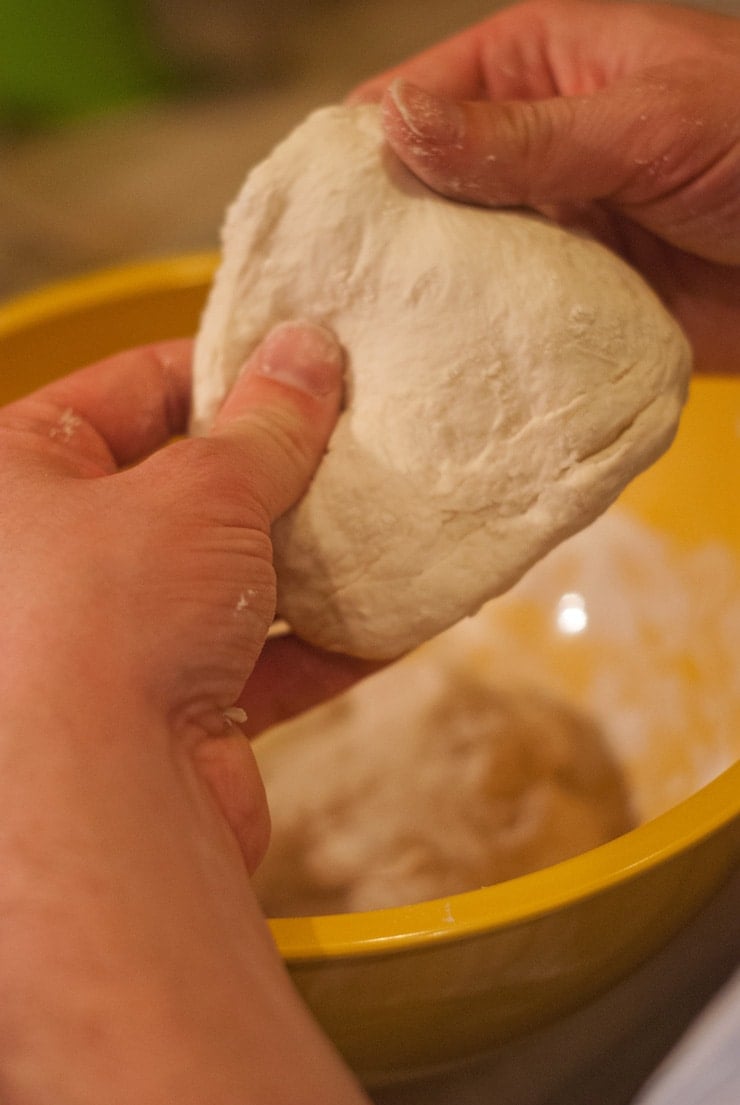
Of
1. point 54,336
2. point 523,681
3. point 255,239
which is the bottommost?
point 523,681

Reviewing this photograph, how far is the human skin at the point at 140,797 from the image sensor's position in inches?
12.0

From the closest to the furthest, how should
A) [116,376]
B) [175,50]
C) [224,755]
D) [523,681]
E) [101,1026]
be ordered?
[101,1026] → [224,755] → [116,376] → [523,681] → [175,50]

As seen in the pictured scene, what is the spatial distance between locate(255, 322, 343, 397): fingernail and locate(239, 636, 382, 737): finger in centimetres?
20

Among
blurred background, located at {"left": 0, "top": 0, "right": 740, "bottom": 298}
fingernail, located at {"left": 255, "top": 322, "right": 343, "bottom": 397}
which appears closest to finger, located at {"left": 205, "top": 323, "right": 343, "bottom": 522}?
fingernail, located at {"left": 255, "top": 322, "right": 343, "bottom": 397}

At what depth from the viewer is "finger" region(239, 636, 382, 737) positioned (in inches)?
25.9

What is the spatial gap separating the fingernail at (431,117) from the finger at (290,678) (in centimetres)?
34

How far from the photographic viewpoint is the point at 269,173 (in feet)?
1.79

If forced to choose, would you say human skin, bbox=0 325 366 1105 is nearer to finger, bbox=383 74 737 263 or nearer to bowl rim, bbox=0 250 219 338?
finger, bbox=383 74 737 263

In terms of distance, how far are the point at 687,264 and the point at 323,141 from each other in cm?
32

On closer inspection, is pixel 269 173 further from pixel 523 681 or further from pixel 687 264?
pixel 523 681

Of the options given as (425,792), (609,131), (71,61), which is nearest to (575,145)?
(609,131)

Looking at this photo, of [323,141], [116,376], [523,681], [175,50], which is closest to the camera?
[323,141]

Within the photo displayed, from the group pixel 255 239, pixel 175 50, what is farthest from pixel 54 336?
pixel 175 50

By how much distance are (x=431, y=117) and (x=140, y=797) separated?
1.25 ft
